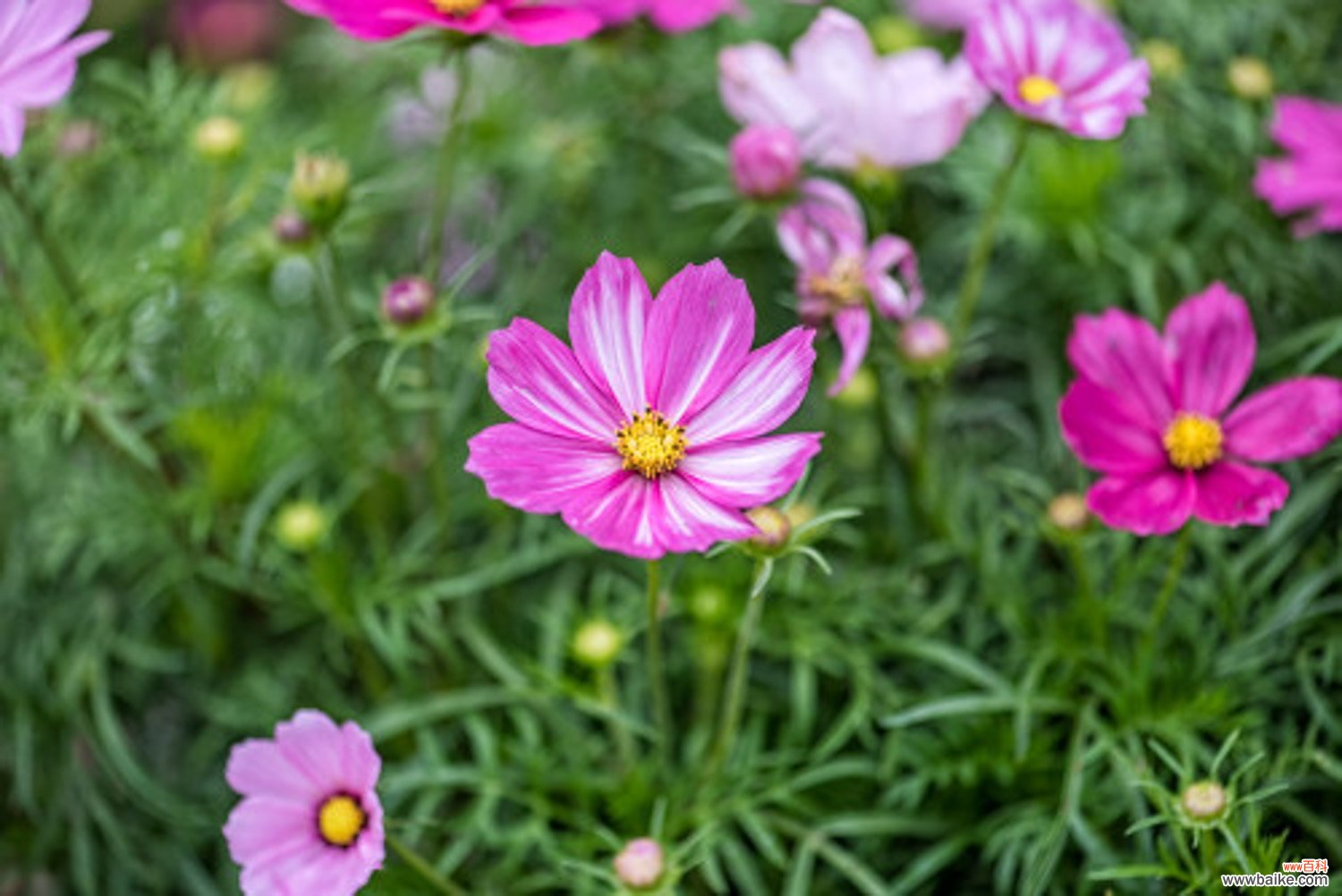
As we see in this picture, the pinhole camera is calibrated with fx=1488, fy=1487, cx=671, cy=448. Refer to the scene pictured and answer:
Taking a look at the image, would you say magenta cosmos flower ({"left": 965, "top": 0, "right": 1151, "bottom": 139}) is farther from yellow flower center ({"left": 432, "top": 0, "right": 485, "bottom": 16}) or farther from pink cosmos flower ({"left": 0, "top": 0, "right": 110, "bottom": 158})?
pink cosmos flower ({"left": 0, "top": 0, "right": 110, "bottom": 158})

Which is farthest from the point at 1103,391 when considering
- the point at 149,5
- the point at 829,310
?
the point at 149,5

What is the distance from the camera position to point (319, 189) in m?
1.02

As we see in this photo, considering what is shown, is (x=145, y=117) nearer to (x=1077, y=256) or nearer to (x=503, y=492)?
(x=503, y=492)

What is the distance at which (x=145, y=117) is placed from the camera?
1279mm

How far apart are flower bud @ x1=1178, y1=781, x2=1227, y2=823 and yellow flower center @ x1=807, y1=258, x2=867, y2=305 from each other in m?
0.39

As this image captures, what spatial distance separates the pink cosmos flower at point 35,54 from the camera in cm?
86

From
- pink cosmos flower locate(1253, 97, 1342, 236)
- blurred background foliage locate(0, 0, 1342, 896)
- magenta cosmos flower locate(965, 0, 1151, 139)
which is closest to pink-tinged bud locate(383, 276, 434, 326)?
blurred background foliage locate(0, 0, 1342, 896)

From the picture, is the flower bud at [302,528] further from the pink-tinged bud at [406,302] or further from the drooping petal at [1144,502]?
the drooping petal at [1144,502]

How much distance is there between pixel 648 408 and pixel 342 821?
30 cm

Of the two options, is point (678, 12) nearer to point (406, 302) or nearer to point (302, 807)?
point (406, 302)

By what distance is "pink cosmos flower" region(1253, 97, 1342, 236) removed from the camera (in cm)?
115

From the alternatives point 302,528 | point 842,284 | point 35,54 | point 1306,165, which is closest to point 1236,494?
point 842,284

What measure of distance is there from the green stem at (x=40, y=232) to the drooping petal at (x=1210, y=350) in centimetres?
79

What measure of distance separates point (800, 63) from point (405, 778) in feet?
2.03
